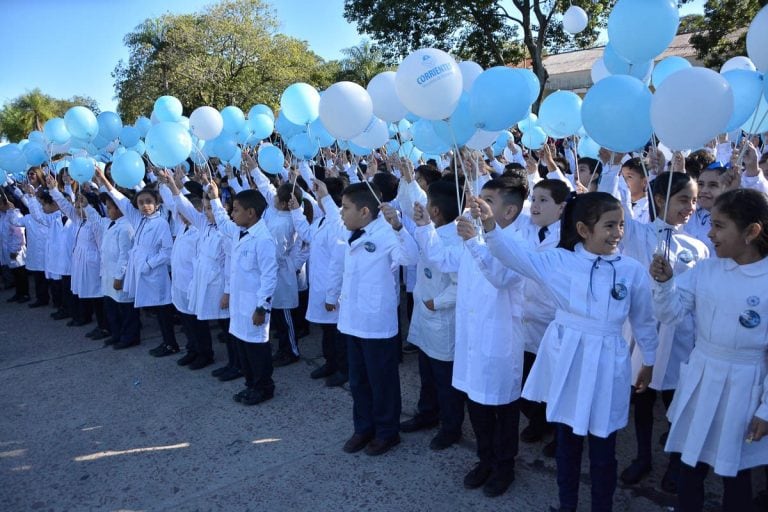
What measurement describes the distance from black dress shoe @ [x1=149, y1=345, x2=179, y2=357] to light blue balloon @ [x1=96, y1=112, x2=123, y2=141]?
3270 millimetres

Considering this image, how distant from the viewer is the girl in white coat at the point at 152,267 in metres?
5.34

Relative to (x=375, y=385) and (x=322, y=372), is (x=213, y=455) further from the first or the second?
(x=322, y=372)

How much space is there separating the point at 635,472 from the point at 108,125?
6917 millimetres

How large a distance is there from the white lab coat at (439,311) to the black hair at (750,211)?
1333mm

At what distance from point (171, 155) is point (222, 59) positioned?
2133cm

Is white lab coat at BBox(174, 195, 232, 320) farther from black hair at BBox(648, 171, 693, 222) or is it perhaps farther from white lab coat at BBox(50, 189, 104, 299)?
black hair at BBox(648, 171, 693, 222)

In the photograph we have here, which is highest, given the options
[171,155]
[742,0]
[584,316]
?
[742,0]

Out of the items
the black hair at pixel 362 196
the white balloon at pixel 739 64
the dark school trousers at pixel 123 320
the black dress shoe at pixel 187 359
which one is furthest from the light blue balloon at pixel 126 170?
the white balloon at pixel 739 64

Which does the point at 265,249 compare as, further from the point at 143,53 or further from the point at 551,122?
the point at 143,53

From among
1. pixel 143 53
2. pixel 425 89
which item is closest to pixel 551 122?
pixel 425 89

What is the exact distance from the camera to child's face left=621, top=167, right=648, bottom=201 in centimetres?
374

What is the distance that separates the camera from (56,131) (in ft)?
23.5

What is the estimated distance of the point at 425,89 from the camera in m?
2.92

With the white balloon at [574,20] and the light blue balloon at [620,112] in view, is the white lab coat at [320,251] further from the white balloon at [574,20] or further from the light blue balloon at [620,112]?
the white balloon at [574,20]
